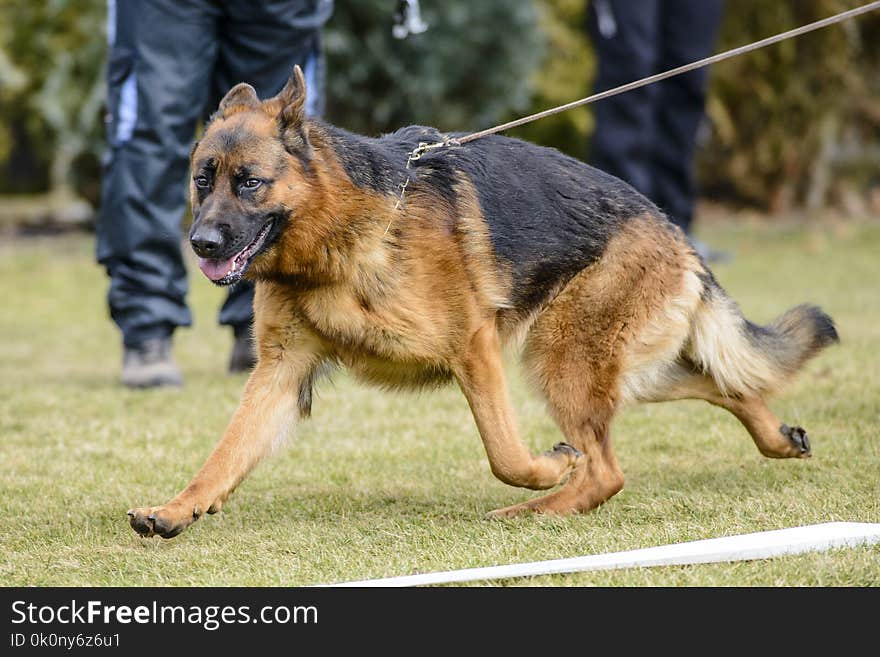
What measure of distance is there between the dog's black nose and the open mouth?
2.4 inches

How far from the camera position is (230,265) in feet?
12.0

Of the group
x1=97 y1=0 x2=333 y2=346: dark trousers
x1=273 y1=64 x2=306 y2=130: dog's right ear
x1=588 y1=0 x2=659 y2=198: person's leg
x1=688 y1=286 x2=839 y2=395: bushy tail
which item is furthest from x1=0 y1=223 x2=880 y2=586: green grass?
x1=588 y1=0 x2=659 y2=198: person's leg

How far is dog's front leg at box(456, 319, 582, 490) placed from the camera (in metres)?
3.89

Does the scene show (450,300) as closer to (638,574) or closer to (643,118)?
(638,574)

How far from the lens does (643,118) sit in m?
8.35

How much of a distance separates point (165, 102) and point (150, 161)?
29cm

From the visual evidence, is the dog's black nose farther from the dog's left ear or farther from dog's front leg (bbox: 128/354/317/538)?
dog's front leg (bbox: 128/354/317/538)

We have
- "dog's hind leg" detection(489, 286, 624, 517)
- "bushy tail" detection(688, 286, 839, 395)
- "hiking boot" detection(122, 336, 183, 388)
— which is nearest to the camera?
"dog's hind leg" detection(489, 286, 624, 517)

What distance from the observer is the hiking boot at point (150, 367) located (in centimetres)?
622

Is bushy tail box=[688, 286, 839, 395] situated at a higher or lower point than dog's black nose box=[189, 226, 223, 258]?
lower

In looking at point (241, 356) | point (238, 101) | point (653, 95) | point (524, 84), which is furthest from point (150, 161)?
point (524, 84)

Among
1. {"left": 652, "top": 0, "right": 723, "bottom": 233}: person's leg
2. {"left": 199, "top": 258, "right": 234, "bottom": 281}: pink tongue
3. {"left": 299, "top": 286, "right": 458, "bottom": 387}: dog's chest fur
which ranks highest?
{"left": 199, "top": 258, "right": 234, "bottom": 281}: pink tongue

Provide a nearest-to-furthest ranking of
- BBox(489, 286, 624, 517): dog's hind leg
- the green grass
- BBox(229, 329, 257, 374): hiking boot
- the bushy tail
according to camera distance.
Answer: the green grass → BBox(489, 286, 624, 517): dog's hind leg → the bushy tail → BBox(229, 329, 257, 374): hiking boot
